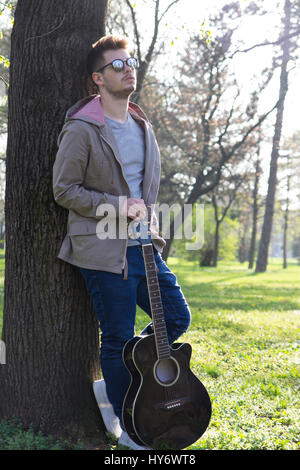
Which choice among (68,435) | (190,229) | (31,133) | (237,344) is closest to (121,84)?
(31,133)

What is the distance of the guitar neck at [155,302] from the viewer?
3.07 metres

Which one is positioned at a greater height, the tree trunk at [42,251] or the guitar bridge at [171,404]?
the tree trunk at [42,251]

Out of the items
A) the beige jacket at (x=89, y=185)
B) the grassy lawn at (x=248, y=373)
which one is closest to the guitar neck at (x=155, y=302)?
the beige jacket at (x=89, y=185)

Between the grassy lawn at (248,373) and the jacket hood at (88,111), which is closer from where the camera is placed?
the jacket hood at (88,111)

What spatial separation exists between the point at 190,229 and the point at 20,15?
30099 millimetres

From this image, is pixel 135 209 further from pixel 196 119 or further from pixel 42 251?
pixel 196 119

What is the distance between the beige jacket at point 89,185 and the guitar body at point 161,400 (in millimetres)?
583

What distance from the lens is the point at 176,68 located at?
18.8 m

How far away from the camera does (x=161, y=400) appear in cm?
302

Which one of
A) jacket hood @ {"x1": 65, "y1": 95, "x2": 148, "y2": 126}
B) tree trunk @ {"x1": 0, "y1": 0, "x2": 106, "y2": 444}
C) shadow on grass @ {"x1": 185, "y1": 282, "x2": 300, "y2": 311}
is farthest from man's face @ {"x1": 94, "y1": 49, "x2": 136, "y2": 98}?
shadow on grass @ {"x1": 185, "y1": 282, "x2": 300, "y2": 311}

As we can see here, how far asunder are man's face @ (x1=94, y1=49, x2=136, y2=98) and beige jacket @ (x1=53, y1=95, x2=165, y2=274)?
145 millimetres

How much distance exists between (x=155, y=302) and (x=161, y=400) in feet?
2.01

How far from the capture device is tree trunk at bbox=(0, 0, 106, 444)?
331cm

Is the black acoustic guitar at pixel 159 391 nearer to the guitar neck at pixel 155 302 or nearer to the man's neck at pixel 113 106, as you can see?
the guitar neck at pixel 155 302
